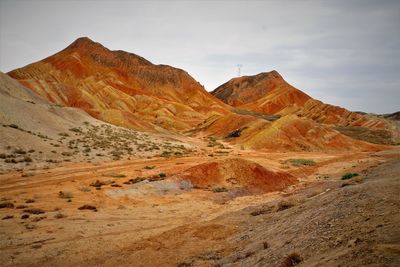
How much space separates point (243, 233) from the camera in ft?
39.2

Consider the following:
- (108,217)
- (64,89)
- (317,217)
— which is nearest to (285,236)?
(317,217)

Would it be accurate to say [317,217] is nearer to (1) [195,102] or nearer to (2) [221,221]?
(2) [221,221]

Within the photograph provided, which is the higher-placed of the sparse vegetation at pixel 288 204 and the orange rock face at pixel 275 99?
the orange rock face at pixel 275 99

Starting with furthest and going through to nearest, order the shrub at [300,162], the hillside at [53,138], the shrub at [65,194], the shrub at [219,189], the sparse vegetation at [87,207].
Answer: the shrub at [300,162] < the hillside at [53,138] < the shrub at [219,189] < the shrub at [65,194] < the sparse vegetation at [87,207]

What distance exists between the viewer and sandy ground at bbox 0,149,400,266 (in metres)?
7.61

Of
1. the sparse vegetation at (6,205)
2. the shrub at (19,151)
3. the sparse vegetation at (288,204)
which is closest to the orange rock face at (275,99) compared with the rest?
the shrub at (19,151)

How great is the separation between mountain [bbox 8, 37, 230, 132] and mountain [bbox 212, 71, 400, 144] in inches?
749

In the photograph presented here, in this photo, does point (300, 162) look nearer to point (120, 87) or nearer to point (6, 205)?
point (6, 205)

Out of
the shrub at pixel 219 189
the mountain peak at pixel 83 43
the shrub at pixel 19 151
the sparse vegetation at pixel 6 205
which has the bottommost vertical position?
the shrub at pixel 219 189

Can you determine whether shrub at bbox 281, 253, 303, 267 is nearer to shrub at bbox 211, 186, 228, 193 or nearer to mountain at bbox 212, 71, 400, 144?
shrub at bbox 211, 186, 228, 193

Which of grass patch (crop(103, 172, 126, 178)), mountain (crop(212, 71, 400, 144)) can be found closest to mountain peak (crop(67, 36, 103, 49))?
mountain (crop(212, 71, 400, 144))

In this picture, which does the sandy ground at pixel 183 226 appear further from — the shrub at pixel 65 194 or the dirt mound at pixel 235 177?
the dirt mound at pixel 235 177

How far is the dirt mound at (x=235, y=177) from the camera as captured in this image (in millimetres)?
22641

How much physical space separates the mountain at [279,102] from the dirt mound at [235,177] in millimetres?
56486
